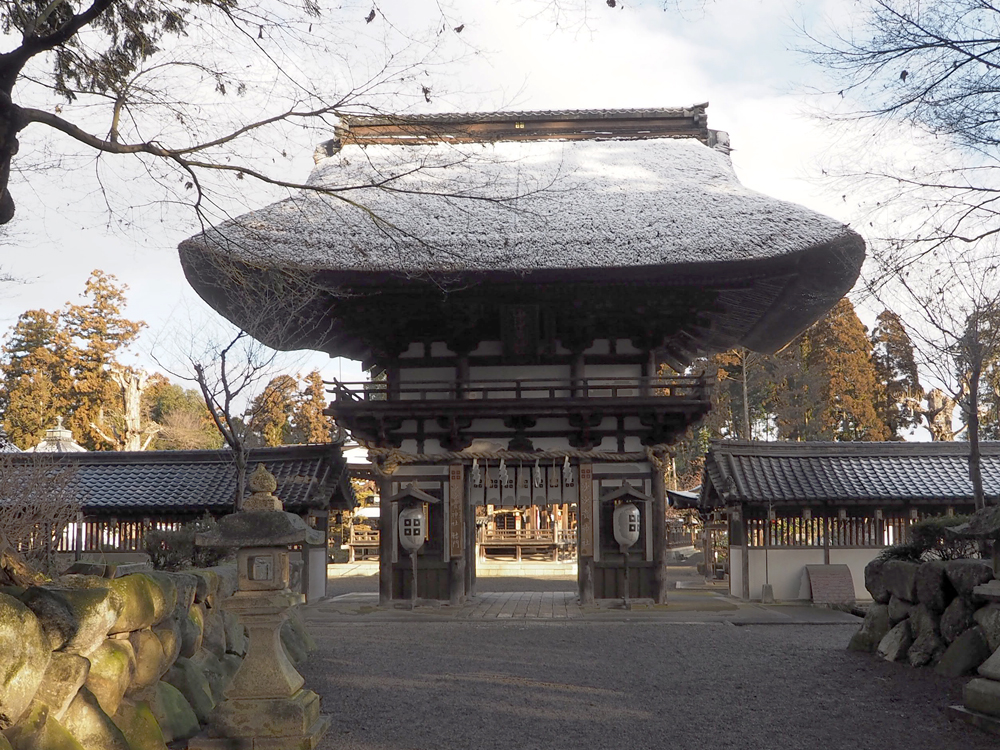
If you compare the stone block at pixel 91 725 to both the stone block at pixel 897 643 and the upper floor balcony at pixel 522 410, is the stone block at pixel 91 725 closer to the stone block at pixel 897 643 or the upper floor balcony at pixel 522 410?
the stone block at pixel 897 643

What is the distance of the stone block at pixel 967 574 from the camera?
289 inches

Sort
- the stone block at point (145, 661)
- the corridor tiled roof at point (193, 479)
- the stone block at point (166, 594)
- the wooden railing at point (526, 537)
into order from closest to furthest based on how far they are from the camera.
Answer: the stone block at point (145, 661), the stone block at point (166, 594), the corridor tiled roof at point (193, 479), the wooden railing at point (526, 537)

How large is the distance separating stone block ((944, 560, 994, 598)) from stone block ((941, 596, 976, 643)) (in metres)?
0.09

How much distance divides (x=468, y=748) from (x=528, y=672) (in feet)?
9.33

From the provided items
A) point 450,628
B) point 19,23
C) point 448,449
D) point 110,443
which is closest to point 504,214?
point 448,449

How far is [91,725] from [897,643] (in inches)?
284

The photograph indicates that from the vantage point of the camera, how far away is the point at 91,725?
164 inches

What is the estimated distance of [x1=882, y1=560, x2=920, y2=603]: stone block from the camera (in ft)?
27.5

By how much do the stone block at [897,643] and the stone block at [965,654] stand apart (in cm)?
84

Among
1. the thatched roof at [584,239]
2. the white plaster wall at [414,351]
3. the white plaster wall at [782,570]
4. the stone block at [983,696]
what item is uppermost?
the thatched roof at [584,239]

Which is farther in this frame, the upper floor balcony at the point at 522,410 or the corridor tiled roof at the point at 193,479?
the corridor tiled roof at the point at 193,479

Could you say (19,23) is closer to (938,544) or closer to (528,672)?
(528,672)

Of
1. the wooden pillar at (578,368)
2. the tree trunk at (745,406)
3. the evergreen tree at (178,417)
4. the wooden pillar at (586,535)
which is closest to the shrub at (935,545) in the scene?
the wooden pillar at (586,535)

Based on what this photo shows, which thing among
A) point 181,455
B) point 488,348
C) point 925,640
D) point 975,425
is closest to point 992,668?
point 925,640
